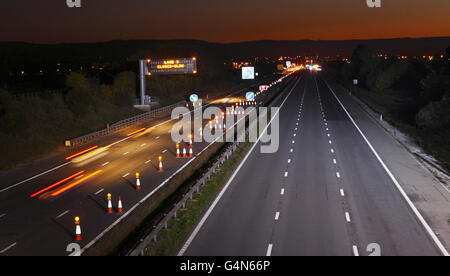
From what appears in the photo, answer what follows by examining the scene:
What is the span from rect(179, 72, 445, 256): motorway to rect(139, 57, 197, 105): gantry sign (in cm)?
3234

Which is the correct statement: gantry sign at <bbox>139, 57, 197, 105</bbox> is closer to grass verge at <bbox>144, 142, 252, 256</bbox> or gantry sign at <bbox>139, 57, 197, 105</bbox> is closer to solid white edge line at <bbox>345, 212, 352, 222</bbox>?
grass verge at <bbox>144, 142, 252, 256</bbox>

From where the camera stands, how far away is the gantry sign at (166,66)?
6384cm

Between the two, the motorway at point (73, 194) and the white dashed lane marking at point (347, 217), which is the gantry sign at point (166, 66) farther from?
the white dashed lane marking at point (347, 217)

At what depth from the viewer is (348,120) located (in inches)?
2040

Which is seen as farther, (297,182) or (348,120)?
(348,120)

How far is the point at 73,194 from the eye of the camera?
2381 cm

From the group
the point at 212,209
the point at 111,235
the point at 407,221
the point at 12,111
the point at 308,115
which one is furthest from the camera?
the point at 308,115

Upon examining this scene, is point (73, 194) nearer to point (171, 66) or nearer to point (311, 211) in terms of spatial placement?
point (311, 211)

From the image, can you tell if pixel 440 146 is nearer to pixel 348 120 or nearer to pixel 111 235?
pixel 348 120

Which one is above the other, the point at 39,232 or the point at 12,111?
the point at 12,111

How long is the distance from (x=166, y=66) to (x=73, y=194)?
137ft

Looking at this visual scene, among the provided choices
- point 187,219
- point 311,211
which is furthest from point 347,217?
point 187,219
